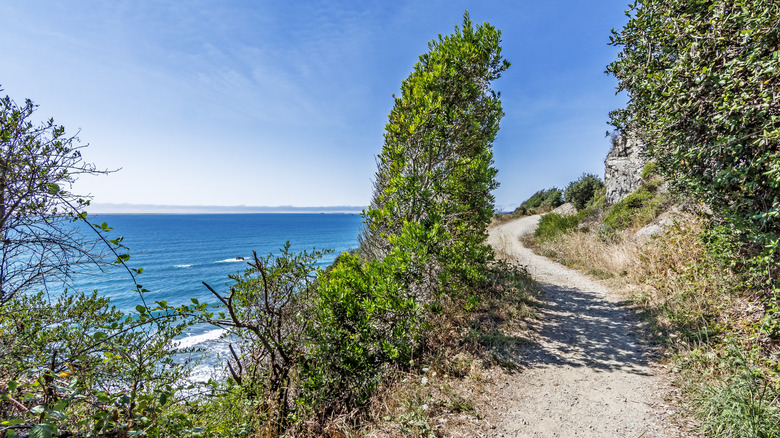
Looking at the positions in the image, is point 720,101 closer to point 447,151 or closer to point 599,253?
point 447,151

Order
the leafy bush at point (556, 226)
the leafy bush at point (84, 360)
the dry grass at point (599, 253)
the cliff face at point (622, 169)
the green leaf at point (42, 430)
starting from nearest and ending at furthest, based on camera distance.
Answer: the green leaf at point (42, 430) → the leafy bush at point (84, 360) → the dry grass at point (599, 253) → the leafy bush at point (556, 226) → the cliff face at point (622, 169)

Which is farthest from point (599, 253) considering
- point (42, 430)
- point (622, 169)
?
point (42, 430)

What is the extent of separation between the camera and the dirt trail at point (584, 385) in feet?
10.7

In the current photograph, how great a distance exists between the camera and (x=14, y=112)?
9.53 feet

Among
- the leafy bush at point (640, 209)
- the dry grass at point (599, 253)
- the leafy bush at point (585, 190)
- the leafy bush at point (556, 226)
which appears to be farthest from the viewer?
the leafy bush at point (585, 190)

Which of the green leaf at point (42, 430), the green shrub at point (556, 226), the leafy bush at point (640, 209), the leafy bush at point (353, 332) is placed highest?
the leafy bush at point (640, 209)

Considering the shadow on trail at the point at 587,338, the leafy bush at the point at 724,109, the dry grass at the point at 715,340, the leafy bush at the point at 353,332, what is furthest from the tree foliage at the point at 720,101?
the leafy bush at the point at 353,332

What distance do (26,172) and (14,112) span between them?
0.67m

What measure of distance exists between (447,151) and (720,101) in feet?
12.6

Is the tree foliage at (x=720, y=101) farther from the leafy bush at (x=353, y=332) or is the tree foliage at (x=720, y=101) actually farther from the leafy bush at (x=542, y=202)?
the leafy bush at (x=542, y=202)

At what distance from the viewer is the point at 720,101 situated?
10.2ft

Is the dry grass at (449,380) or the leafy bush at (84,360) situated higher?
the leafy bush at (84,360)

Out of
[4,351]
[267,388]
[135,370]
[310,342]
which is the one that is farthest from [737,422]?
[4,351]

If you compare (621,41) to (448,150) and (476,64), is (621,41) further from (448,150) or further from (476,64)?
(448,150)
